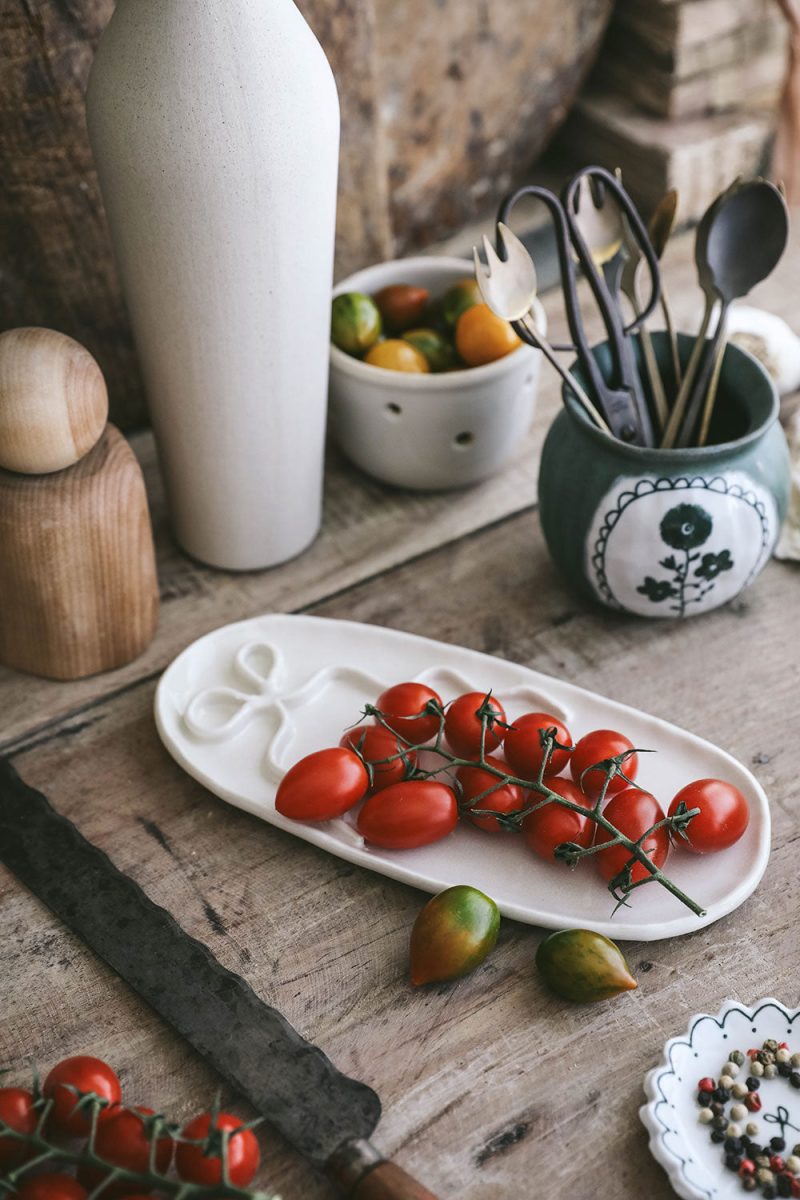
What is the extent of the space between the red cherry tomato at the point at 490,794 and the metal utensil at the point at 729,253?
0.33m

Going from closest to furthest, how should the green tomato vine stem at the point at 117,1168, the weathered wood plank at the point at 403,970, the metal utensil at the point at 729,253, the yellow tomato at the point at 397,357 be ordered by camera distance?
1. the green tomato vine stem at the point at 117,1168
2. the weathered wood plank at the point at 403,970
3. the metal utensil at the point at 729,253
4. the yellow tomato at the point at 397,357

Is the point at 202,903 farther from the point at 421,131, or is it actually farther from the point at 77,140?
the point at 421,131

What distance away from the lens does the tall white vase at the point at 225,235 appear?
2.57 ft

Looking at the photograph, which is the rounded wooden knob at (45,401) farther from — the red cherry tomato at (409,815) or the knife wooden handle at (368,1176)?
the knife wooden handle at (368,1176)

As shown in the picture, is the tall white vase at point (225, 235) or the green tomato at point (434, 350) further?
the green tomato at point (434, 350)

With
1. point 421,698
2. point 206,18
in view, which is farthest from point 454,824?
point 206,18

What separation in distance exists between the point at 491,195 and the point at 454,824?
0.89 meters

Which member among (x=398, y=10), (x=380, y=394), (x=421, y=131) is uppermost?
(x=398, y=10)

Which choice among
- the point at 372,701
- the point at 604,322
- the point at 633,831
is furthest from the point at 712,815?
the point at 604,322

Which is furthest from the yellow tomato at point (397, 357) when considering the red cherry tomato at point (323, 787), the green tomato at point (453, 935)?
the green tomato at point (453, 935)

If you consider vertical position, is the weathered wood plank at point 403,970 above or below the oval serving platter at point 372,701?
below

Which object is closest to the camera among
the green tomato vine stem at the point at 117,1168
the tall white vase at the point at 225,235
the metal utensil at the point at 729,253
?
the green tomato vine stem at the point at 117,1168

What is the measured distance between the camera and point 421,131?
1301 mm

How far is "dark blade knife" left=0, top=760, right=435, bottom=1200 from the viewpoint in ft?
2.13
